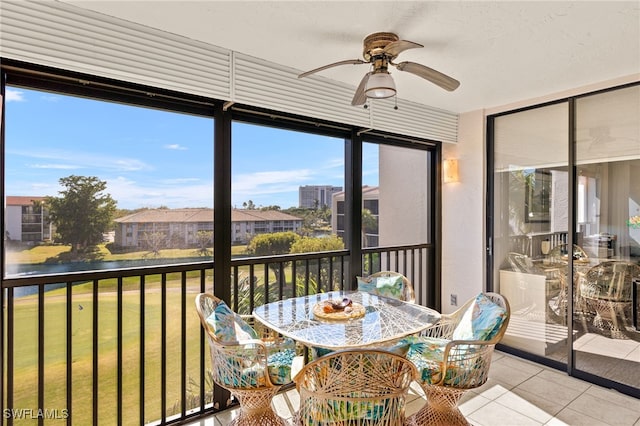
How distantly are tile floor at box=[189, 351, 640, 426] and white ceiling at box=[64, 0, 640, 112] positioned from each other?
269cm

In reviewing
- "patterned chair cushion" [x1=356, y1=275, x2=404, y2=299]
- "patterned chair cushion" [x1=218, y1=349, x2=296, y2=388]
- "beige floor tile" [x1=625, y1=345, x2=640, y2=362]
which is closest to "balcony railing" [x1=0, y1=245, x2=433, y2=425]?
"patterned chair cushion" [x1=218, y1=349, x2=296, y2=388]

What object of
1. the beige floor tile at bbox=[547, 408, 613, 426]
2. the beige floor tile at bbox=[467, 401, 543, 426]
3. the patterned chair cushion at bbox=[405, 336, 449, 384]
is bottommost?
the beige floor tile at bbox=[467, 401, 543, 426]

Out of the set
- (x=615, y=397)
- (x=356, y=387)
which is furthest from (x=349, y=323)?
(x=615, y=397)

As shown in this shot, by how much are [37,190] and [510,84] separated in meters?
3.77

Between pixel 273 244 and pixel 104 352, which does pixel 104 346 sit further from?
pixel 273 244

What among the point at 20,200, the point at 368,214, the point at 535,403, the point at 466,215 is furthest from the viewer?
the point at 466,215

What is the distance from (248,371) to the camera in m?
2.08

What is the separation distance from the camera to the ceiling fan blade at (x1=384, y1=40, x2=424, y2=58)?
Result: 1.85 m

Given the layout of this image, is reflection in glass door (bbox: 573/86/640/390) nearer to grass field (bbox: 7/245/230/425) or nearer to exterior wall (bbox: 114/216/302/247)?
exterior wall (bbox: 114/216/302/247)

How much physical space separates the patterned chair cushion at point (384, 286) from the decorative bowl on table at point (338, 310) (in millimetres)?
747

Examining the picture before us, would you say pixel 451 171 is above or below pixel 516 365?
above

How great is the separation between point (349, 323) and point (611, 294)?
2.58 m

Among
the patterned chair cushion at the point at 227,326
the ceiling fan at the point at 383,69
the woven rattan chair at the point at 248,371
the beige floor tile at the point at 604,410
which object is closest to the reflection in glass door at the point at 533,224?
the beige floor tile at the point at 604,410

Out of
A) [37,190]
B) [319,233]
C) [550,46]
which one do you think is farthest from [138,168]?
[550,46]
